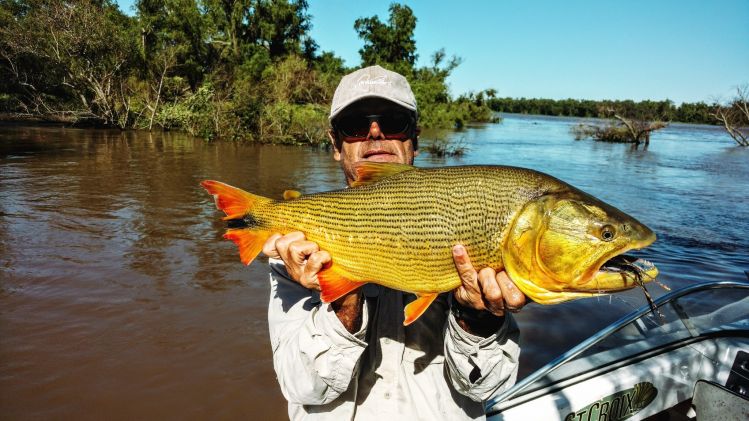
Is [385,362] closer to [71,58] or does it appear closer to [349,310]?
[349,310]

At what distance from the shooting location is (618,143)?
3856 cm

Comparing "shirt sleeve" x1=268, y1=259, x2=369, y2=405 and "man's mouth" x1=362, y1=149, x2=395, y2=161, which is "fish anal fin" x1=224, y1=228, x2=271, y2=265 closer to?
"shirt sleeve" x1=268, y1=259, x2=369, y2=405

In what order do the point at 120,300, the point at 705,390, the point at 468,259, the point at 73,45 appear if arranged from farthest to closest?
the point at 73,45, the point at 120,300, the point at 705,390, the point at 468,259

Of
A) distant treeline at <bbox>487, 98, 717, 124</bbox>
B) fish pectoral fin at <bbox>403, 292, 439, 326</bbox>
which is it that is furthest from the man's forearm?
distant treeline at <bbox>487, 98, 717, 124</bbox>

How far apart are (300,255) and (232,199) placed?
717 millimetres

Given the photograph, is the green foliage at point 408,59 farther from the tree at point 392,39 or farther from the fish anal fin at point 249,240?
the fish anal fin at point 249,240

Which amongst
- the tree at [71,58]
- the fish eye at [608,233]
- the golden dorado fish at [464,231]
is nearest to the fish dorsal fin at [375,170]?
the golden dorado fish at [464,231]

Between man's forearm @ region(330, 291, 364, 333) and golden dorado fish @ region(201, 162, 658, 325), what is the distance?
6cm

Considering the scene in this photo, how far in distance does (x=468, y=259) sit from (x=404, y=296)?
2.18 feet

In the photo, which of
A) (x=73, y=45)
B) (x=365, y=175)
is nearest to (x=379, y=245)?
(x=365, y=175)

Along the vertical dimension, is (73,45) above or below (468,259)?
above

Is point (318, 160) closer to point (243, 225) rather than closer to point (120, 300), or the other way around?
point (120, 300)

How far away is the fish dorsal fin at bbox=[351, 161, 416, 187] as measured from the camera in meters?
2.21

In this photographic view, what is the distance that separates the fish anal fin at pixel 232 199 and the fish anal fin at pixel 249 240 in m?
0.11
